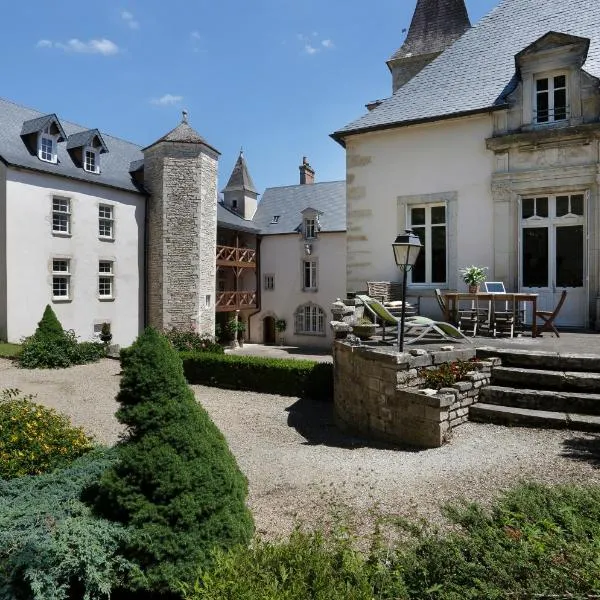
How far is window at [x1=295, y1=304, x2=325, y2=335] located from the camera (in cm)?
2556

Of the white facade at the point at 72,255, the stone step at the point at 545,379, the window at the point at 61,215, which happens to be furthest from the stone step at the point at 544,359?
the window at the point at 61,215

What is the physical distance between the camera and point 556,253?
390 inches

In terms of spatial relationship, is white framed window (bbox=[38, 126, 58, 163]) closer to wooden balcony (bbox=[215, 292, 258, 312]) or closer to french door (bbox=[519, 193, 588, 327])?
wooden balcony (bbox=[215, 292, 258, 312])

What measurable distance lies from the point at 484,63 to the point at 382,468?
10714 mm

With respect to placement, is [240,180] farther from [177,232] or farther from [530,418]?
[530,418]

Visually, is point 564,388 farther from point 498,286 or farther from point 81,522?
point 81,522

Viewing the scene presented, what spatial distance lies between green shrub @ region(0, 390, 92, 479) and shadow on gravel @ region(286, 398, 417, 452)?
10.2 ft

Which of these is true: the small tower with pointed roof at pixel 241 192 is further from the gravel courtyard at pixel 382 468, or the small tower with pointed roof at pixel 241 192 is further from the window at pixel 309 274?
the gravel courtyard at pixel 382 468

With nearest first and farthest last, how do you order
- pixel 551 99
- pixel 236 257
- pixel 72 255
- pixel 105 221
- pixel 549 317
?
pixel 549 317, pixel 551 99, pixel 72 255, pixel 105 221, pixel 236 257

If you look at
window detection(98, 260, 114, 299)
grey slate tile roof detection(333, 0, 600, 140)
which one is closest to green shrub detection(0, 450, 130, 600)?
grey slate tile roof detection(333, 0, 600, 140)

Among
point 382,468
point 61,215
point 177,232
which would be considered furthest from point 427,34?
point 382,468

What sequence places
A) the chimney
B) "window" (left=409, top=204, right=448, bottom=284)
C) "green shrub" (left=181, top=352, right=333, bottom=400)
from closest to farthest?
"green shrub" (left=181, top=352, right=333, bottom=400)
"window" (left=409, top=204, right=448, bottom=284)
the chimney

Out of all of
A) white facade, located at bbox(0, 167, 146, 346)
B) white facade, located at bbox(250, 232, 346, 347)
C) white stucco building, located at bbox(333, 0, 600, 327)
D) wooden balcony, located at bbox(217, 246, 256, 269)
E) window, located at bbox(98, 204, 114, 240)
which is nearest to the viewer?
white stucco building, located at bbox(333, 0, 600, 327)

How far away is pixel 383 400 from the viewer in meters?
6.10
